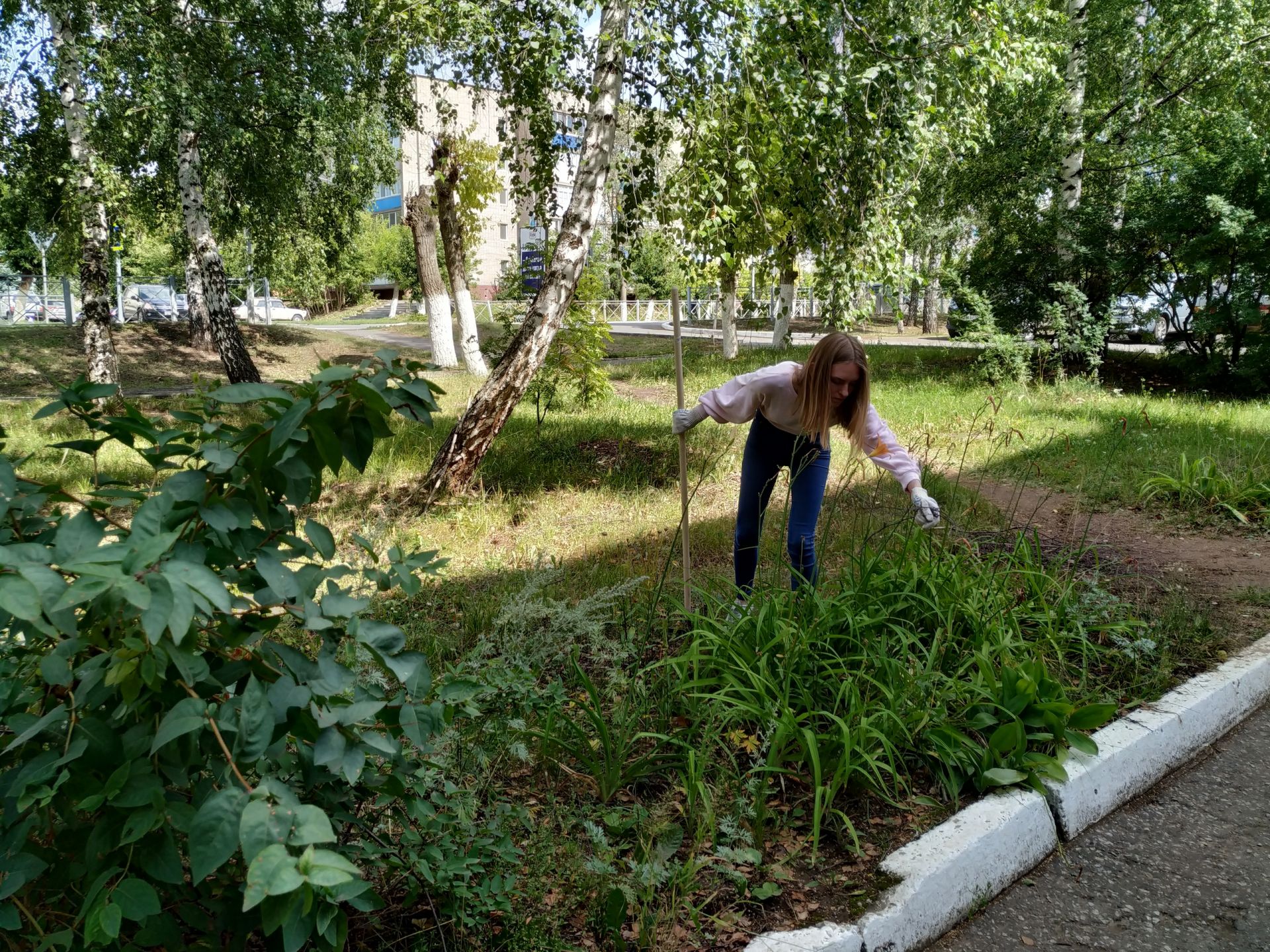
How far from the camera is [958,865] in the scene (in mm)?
2580

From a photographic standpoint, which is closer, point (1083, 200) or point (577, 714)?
point (577, 714)

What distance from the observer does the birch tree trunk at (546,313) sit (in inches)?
260

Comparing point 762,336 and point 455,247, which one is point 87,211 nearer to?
point 455,247

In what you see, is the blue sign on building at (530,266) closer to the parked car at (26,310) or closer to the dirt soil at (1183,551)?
the dirt soil at (1183,551)

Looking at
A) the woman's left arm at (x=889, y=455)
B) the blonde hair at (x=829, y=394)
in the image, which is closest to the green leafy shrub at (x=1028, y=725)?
the woman's left arm at (x=889, y=455)

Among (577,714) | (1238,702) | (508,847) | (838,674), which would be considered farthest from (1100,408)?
(508,847)

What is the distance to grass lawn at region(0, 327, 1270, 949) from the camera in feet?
8.26

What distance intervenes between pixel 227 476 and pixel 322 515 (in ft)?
16.7

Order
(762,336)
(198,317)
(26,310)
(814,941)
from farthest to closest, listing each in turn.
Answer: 1. (762,336)
2. (26,310)
3. (198,317)
4. (814,941)

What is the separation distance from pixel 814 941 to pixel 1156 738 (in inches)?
75.8

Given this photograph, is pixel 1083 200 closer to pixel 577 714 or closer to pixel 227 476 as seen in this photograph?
pixel 577 714

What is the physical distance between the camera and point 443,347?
56.3ft

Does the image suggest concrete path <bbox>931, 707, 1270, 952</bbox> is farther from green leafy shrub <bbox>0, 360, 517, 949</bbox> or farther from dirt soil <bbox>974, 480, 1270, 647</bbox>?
green leafy shrub <bbox>0, 360, 517, 949</bbox>

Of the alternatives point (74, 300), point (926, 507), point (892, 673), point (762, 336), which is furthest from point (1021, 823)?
point (74, 300)
